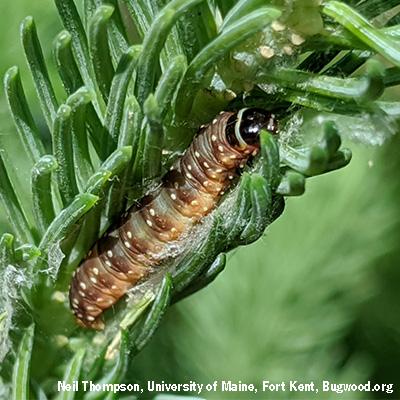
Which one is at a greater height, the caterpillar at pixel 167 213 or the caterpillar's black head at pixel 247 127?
the caterpillar's black head at pixel 247 127

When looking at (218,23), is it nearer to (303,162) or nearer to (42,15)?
(303,162)

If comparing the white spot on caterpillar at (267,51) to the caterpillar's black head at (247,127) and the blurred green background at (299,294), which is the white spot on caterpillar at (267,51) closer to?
the caterpillar's black head at (247,127)

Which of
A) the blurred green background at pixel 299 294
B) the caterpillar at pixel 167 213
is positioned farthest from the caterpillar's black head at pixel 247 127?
the blurred green background at pixel 299 294

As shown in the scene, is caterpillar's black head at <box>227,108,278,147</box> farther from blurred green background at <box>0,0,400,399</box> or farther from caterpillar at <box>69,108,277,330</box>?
blurred green background at <box>0,0,400,399</box>

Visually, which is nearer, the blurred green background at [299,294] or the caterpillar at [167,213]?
the caterpillar at [167,213]

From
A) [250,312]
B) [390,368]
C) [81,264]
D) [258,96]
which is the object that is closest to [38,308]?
[81,264]

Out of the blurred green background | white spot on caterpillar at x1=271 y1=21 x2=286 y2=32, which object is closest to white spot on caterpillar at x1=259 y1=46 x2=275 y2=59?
white spot on caterpillar at x1=271 y1=21 x2=286 y2=32

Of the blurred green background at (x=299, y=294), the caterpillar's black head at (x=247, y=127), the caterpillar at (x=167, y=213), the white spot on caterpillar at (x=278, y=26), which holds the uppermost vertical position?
the white spot on caterpillar at (x=278, y=26)
